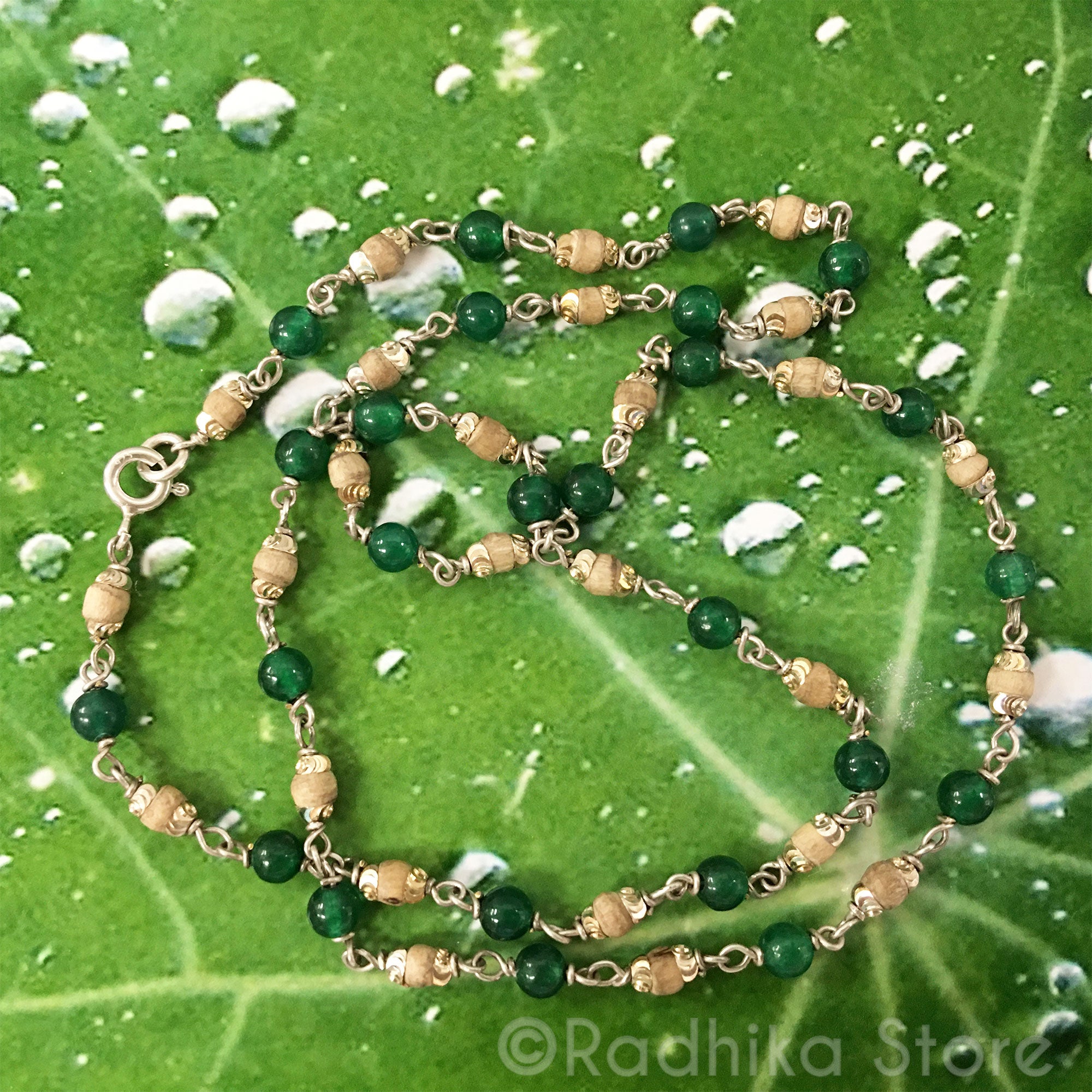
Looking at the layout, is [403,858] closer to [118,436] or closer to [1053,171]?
[118,436]

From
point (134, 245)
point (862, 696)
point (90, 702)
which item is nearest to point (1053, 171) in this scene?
point (862, 696)

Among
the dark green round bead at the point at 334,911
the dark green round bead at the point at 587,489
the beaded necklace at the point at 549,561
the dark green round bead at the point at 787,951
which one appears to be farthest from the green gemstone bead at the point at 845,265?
the dark green round bead at the point at 334,911

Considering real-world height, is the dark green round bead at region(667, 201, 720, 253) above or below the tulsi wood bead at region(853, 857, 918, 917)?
above

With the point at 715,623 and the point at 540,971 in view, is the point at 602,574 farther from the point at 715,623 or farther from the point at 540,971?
the point at 540,971

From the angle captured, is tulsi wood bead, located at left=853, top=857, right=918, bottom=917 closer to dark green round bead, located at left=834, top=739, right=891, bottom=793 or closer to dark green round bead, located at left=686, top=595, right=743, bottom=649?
dark green round bead, located at left=834, top=739, right=891, bottom=793

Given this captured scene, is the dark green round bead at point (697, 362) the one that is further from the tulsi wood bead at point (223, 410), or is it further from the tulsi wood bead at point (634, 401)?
the tulsi wood bead at point (223, 410)

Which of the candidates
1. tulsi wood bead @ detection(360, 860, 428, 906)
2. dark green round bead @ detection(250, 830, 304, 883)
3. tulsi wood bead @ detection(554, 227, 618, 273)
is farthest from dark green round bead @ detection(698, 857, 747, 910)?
tulsi wood bead @ detection(554, 227, 618, 273)

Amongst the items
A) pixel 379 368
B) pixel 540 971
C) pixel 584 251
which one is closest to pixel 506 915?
pixel 540 971
